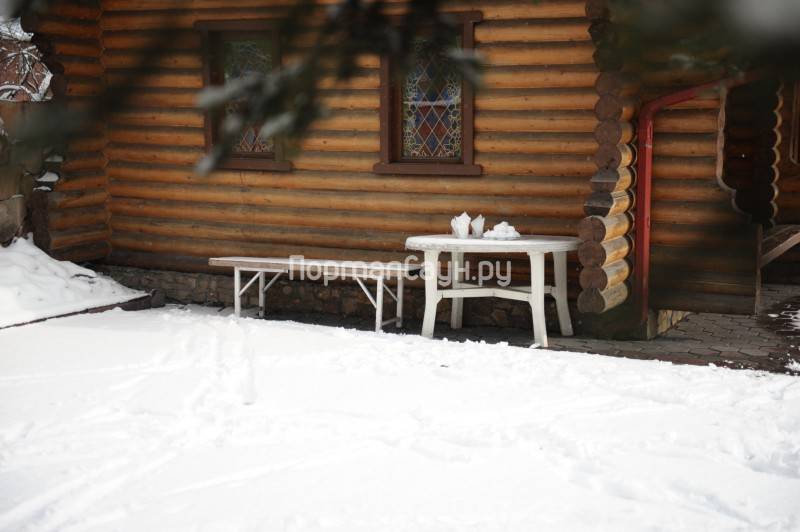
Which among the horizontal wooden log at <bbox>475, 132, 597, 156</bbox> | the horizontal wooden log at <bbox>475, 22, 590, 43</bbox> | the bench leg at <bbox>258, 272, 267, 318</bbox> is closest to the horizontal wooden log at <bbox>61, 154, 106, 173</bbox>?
Answer: the bench leg at <bbox>258, 272, 267, 318</bbox>

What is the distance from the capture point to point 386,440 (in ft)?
18.8

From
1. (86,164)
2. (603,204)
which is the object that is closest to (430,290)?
(603,204)

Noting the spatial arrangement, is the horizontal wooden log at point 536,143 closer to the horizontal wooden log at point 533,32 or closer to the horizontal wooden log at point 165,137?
the horizontal wooden log at point 533,32

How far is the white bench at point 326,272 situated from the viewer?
9047mm

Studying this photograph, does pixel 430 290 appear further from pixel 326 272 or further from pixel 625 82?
pixel 625 82

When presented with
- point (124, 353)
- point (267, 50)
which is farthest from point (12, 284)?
point (267, 50)

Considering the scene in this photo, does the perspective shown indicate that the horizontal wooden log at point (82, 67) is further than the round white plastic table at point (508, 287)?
Yes

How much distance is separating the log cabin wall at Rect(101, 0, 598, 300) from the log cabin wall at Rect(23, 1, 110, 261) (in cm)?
18

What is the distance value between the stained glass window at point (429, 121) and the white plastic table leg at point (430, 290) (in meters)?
1.38

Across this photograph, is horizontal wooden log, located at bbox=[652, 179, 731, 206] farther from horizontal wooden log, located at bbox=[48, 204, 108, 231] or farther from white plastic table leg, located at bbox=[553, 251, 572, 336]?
horizontal wooden log, located at bbox=[48, 204, 108, 231]

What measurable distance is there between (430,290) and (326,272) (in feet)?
4.09

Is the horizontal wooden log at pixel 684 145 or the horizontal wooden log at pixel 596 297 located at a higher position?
the horizontal wooden log at pixel 684 145

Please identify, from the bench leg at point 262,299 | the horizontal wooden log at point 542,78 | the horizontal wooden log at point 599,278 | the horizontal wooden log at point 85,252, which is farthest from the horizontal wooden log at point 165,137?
the horizontal wooden log at point 599,278

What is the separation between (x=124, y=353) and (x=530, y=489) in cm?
437
